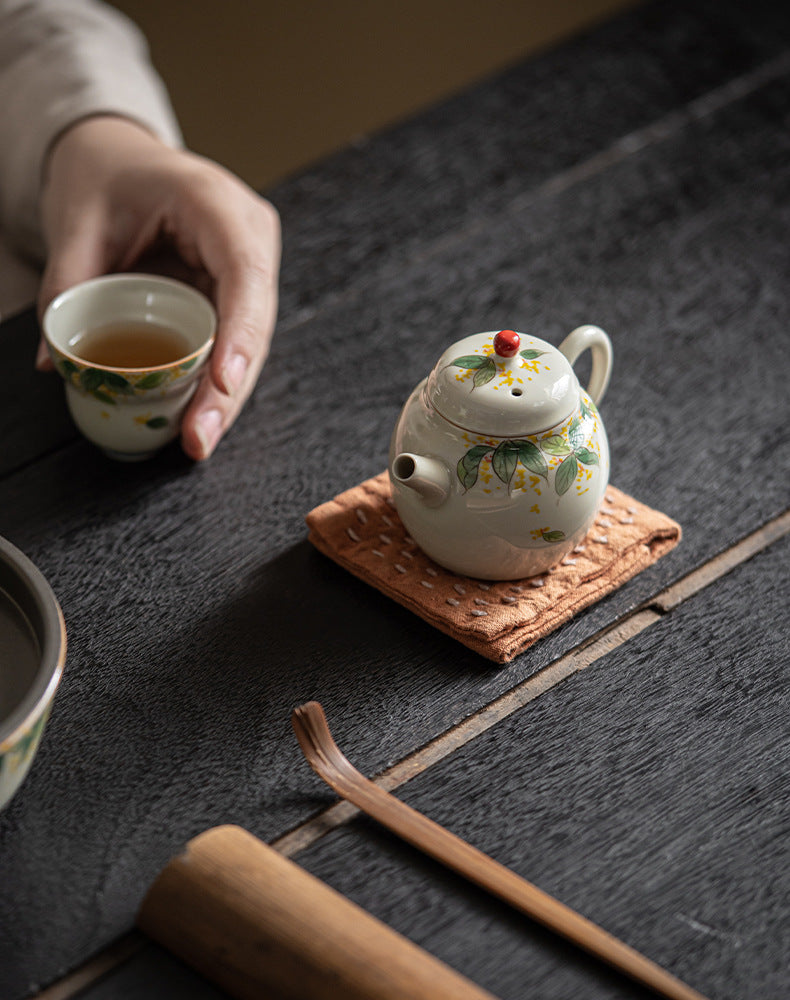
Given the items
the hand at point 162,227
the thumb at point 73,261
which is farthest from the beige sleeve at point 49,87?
the thumb at point 73,261

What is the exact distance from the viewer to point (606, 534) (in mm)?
804

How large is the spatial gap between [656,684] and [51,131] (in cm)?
87

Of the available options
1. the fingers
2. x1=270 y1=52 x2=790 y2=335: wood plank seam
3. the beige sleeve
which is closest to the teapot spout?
the fingers

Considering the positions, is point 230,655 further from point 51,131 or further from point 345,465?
point 51,131

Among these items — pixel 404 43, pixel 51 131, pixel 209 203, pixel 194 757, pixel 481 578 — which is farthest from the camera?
pixel 404 43

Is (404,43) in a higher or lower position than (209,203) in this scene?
lower

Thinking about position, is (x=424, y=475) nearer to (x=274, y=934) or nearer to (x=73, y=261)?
(x=274, y=934)

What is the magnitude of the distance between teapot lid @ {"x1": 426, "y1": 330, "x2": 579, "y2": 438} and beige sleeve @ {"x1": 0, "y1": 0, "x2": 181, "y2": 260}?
0.66 metres

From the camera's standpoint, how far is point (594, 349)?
80 cm

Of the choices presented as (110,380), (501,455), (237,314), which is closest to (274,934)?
(501,455)

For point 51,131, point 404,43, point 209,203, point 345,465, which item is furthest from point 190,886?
point 404,43

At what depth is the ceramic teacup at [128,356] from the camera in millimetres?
841

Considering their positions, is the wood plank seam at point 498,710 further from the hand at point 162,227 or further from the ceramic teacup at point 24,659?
the hand at point 162,227

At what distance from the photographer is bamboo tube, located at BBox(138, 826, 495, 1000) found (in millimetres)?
530
